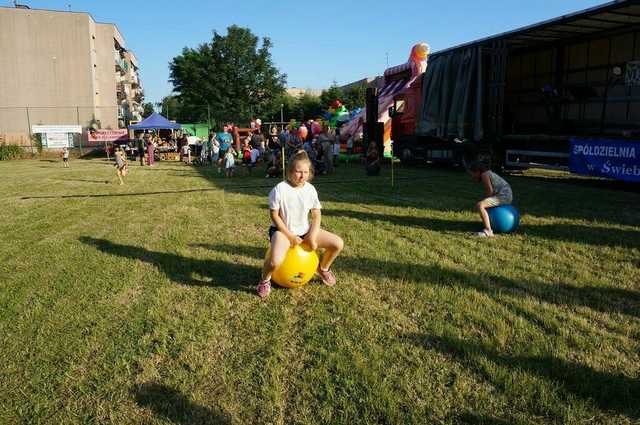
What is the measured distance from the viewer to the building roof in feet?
34.1

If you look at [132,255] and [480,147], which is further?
[480,147]

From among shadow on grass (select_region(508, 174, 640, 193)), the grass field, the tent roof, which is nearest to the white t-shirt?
the grass field

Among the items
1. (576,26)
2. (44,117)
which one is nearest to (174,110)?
(44,117)

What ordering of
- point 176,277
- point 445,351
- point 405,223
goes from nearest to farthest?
1. point 445,351
2. point 176,277
3. point 405,223

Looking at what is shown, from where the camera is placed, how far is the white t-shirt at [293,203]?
4176 mm

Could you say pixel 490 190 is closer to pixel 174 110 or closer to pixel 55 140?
pixel 55 140

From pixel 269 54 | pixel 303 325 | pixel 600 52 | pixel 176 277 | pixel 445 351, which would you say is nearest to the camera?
pixel 445 351

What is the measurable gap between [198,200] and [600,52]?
11633 millimetres

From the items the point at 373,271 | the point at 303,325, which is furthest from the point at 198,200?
the point at 303,325

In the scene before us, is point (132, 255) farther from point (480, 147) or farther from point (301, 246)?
point (480, 147)

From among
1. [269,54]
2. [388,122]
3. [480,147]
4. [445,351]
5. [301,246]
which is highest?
[269,54]

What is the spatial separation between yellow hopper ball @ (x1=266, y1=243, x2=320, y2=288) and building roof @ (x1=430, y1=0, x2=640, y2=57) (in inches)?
385

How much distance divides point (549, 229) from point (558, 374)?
14.1ft

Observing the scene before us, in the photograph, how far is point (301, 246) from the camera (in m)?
4.21
